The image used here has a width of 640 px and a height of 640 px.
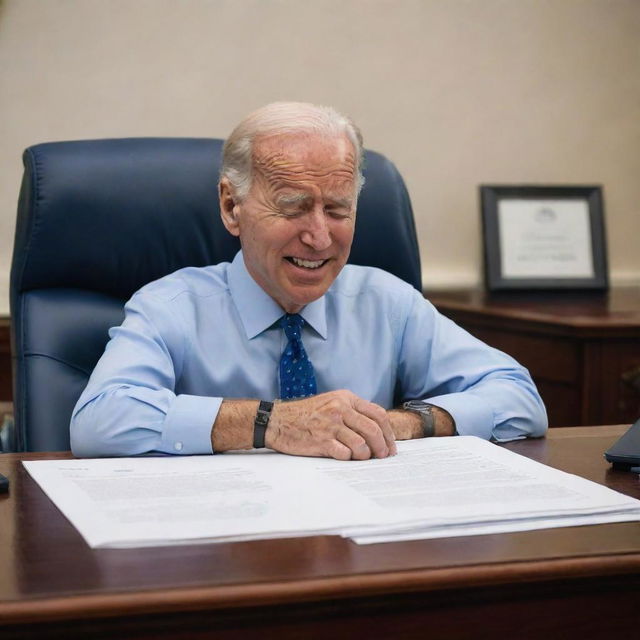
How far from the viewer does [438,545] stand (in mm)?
1006

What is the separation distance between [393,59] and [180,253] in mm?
1296

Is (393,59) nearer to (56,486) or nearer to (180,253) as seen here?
(180,253)

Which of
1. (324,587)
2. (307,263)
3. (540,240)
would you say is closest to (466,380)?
(307,263)

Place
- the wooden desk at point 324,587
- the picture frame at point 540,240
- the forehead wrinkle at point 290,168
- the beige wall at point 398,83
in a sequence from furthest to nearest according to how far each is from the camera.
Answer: the picture frame at point 540,240, the beige wall at point 398,83, the forehead wrinkle at point 290,168, the wooden desk at point 324,587

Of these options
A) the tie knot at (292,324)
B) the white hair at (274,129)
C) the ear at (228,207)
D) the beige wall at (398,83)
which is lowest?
the tie knot at (292,324)

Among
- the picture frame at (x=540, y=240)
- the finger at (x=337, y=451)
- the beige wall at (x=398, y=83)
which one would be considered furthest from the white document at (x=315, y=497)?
the picture frame at (x=540, y=240)

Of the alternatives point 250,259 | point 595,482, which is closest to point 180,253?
point 250,259

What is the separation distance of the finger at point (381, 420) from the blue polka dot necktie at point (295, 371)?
0.37 meters

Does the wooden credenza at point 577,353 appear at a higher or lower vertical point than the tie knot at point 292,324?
lower

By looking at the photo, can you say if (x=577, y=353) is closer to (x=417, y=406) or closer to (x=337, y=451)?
(x=417, y=406)

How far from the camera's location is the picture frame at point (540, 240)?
3.12 metres

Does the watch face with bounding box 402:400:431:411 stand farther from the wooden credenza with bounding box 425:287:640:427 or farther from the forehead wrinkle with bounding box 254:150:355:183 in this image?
the wooden credenza with bounding box 425:287:640:427

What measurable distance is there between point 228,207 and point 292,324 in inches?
9.4

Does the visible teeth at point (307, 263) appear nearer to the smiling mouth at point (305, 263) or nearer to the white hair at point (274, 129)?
the smiling mouth at point (305, 263)
